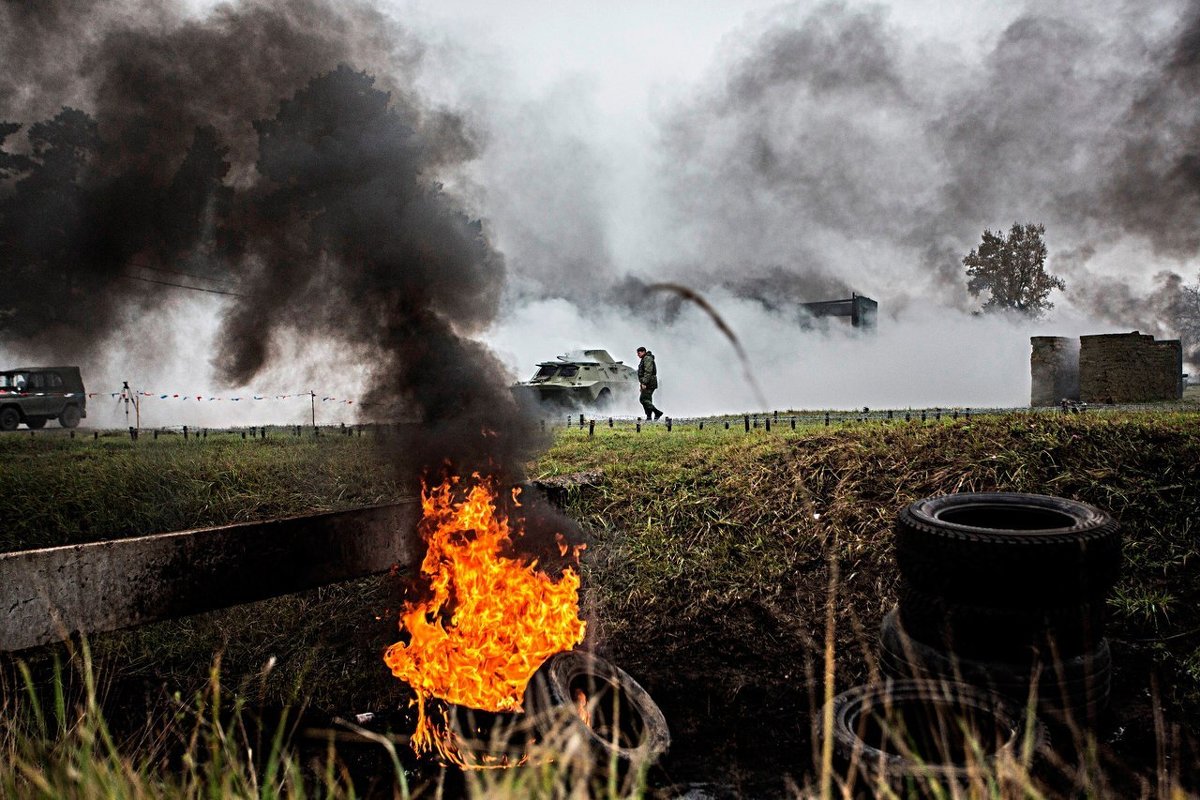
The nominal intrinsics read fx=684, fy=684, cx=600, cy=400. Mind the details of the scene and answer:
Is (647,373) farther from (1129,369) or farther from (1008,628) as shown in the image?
(1008,628)

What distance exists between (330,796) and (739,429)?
10.4m

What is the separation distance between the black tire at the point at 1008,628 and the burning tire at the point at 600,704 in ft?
5.25

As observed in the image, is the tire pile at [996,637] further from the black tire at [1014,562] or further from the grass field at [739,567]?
the grass field at [739,567]

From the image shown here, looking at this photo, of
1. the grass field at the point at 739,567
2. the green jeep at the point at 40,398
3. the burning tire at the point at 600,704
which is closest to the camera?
the burning tire at the point at 600,704

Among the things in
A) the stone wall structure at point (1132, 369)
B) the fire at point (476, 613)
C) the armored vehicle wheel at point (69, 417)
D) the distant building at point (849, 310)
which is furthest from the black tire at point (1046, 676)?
the distant building at point (849, 310)

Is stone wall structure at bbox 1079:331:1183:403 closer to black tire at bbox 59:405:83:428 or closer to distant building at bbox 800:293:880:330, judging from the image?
distant building at bbox 800:293:880:330

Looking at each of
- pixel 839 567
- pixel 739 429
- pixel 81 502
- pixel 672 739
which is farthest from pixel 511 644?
pixel 739 429

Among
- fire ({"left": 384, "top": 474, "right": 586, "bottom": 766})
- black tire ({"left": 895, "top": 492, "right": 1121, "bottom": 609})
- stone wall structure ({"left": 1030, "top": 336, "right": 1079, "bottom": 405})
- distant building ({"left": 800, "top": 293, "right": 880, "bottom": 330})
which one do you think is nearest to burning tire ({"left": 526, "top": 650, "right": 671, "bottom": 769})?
fire ({"left": 384, "top": 474, "right": 586, "bottom": 766})

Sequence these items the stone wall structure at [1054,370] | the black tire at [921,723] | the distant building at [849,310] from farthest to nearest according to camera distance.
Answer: the distant building at [849,310]
the stone wall structure at [1054,370]
the black tire at [921,723]

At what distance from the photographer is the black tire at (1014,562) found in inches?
137

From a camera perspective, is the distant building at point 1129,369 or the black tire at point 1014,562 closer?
the black tire at point 1014,562

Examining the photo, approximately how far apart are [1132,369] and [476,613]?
19560mm

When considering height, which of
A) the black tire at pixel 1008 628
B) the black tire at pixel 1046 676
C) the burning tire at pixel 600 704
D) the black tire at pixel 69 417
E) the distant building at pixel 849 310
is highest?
the distant building at pixel 849 310

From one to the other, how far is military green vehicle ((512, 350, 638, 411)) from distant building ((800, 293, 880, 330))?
12.3 meters
